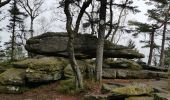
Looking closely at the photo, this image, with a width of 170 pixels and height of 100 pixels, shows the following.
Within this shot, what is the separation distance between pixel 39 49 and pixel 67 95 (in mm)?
5837

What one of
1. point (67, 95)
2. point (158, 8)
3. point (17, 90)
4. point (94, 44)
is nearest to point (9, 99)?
point (17, 90)

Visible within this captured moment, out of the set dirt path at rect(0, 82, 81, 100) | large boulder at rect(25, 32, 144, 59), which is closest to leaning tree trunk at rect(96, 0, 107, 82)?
large boulder at rect(25, 32, 144, 59)

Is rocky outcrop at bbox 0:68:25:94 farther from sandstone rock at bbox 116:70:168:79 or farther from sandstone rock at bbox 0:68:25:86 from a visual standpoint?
sandstone rock at bbox 116:70:168:79

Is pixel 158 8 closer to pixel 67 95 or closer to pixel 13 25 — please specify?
pixel 13 25

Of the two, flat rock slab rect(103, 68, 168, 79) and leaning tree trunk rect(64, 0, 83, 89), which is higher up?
leaning tree trunk rect(64, 0, 83, 89)

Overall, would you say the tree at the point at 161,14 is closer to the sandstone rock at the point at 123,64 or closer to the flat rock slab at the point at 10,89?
the sandstone rock at the point at 123,64

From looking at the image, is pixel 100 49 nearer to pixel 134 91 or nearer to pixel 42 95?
pixel 42 95

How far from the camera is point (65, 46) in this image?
78.5ft

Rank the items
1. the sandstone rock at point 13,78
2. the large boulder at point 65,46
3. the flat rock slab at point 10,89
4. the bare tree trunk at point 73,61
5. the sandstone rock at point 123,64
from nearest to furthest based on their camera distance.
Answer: the bare tree trunk at point 73,61
the flat rock slab at point 10,89
the sandstone rock at point 13,78
the large boulder at point 65,46
the sandstone rock at point 123,64

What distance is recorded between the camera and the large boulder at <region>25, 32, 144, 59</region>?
23922 mm

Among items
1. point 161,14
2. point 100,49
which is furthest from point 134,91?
point 161,14

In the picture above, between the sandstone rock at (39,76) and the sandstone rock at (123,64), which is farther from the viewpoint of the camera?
the sandstone rock at (123,64)

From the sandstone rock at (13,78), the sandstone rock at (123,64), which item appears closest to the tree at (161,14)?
the sandstone rock at (123,64)

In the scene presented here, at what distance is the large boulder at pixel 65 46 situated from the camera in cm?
2392
